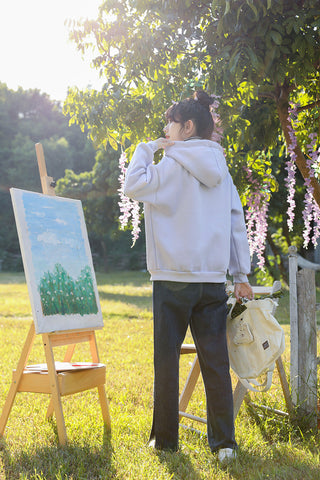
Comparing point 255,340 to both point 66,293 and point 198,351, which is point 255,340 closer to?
point 198,351

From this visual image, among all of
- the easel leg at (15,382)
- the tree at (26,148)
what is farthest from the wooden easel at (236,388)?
the tree at (26,148)

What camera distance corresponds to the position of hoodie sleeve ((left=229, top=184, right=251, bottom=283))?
10.0 ft

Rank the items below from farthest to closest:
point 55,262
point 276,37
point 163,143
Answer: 1. point 55,262
2. point 276,37
3. point 163,143

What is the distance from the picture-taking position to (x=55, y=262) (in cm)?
356

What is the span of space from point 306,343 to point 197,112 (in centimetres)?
174

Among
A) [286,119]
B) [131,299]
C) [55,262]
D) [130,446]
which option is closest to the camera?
[130,446]

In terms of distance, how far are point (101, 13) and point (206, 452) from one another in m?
3.31

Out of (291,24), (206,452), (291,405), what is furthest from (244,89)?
(206,452)

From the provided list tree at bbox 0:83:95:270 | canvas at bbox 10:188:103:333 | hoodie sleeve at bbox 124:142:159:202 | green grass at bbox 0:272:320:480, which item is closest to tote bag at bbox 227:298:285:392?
green grass at bbox 0:272:320:480

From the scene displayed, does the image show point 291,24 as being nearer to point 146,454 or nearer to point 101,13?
point 101,13

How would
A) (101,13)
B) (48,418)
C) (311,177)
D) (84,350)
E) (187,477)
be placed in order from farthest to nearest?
(84,350), (311,177), (101,13), (48,418), (187,477)

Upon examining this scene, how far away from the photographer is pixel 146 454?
2.94 m

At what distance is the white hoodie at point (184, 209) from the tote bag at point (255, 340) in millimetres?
293

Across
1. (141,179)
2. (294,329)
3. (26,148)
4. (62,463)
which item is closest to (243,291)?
(294,329)
